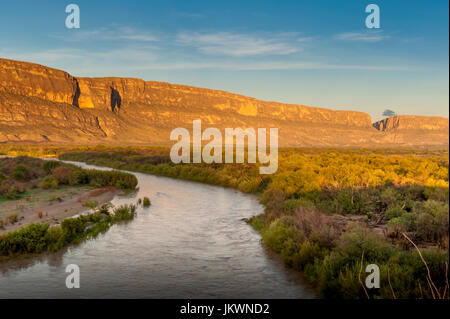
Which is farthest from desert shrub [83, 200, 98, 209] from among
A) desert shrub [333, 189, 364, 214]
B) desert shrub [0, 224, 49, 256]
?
desert shrub [333, 189, 364, 214]

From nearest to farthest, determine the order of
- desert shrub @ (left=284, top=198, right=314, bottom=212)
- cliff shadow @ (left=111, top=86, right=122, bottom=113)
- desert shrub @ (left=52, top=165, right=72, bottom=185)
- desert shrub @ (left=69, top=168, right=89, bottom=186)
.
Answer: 1. desert shrub @ (left=284, top=198, right=314, bottom=212)
2. desert shrub @ (left=69, top=168, right=89, bottom=186)
3. desert shrub @ (left=52, top=165, right=72, bottom=185)
4. cliff shadow @ (left=111, top=86, right=122, bottom=113)

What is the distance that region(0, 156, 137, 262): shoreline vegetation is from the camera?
1155 centimetres

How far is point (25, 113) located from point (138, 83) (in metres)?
70.9

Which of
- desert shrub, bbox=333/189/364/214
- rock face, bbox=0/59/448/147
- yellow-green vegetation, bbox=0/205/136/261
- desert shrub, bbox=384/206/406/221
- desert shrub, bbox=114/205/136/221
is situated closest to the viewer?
yellow-green vegetation, bbox=0/205/136/261

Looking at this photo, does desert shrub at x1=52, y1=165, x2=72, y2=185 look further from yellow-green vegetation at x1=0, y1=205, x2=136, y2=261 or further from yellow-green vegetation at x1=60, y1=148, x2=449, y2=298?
yellow-green vegetation at x1=60, y1=148, x2=449, y2=298

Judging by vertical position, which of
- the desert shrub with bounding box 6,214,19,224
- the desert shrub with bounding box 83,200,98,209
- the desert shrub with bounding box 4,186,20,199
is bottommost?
the desert shrub with bounding box 83,200,98,209

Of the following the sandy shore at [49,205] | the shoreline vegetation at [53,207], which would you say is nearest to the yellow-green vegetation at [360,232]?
the shoreline vegetation at [53,207]

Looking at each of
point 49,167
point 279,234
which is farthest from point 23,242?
point 49,167

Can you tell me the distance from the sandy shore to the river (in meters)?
2.92

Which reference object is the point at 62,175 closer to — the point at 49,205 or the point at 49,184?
the point at 49,184

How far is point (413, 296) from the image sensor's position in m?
6.86

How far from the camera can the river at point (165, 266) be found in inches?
338

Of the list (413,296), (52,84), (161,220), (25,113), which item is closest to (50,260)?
(161,220)

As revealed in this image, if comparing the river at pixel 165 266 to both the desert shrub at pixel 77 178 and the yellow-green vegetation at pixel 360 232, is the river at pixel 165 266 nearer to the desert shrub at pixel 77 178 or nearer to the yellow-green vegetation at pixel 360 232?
the yellow-green vegetation at pixel 360 232
